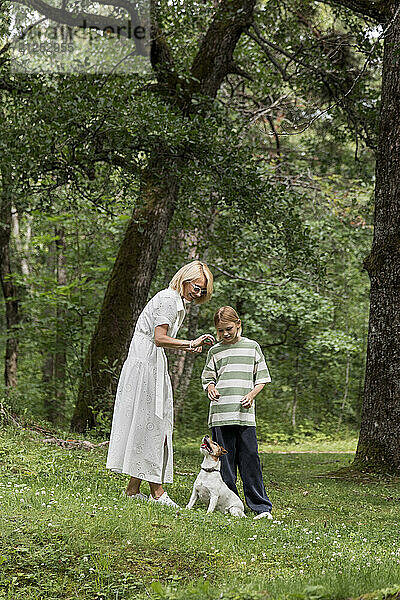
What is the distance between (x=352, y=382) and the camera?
23266 millimetres

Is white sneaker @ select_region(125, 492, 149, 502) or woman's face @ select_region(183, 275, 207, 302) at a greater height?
woman's face @ select_region(183, 275, 207, 302)

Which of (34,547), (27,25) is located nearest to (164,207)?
(27,25)

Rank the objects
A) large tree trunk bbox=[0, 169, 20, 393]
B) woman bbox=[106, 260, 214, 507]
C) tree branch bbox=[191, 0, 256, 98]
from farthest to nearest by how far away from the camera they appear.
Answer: large tree trunk bbox=[0, 169, 20, 393] → tree branch bbox=[191, 0, 256, 98] → woman bbox=[106, 260, 214, 507]

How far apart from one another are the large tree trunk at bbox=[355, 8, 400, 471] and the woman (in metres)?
4.38

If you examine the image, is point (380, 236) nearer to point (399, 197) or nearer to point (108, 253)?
point (399, 197)

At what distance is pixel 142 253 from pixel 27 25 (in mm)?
4188

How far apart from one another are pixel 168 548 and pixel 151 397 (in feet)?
6.30

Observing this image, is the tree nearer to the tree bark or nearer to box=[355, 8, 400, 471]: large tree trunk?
box=[355, 8, 400, 471]: large tree trunk

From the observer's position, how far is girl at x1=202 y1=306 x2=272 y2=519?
6.21 metres

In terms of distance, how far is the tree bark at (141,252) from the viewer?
12.0 metres

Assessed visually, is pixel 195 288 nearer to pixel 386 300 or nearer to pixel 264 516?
pixel 264 516

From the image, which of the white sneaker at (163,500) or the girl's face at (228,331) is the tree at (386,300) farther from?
the white sneaker at (163,500)

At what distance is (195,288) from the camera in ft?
19.6

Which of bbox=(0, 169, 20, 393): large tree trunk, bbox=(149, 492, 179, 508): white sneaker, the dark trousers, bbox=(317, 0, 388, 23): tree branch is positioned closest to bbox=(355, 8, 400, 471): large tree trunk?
bbox=(317, 0, 388, 23): tree branch
